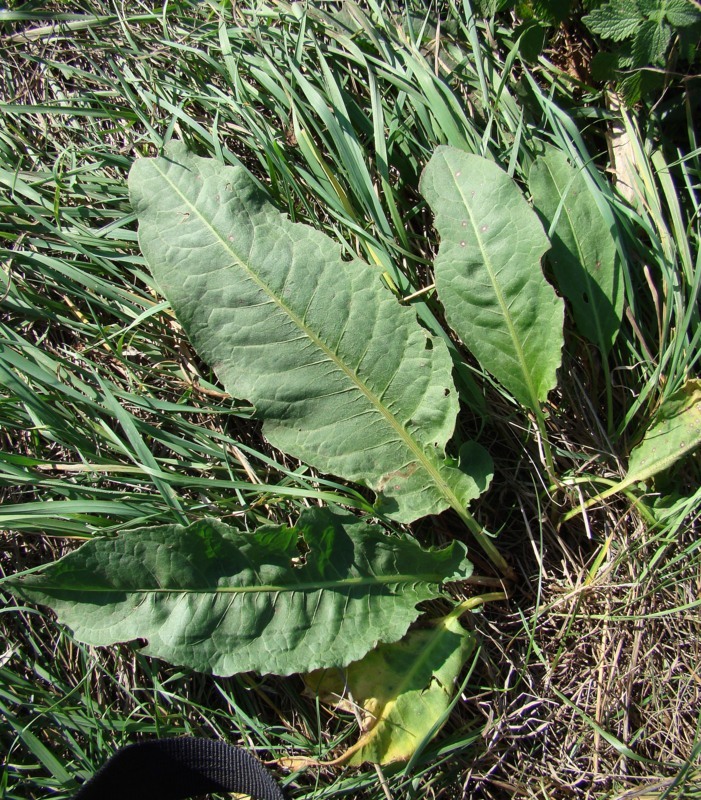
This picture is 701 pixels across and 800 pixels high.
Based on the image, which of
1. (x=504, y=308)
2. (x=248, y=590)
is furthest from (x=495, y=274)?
(x=248, y=590)

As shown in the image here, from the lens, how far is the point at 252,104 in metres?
1.95

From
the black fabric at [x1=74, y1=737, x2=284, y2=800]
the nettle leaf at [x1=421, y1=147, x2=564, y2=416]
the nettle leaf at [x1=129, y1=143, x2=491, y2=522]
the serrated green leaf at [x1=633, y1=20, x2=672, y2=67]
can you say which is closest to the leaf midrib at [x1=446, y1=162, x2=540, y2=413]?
the nettle leaf at [x1=421, y1=147, x2=564, y2=416]

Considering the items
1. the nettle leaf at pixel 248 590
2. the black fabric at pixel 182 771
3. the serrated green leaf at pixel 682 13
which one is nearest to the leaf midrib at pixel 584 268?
the serrated green leaf at pixel 682 13

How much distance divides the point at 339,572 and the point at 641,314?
41.8 inches

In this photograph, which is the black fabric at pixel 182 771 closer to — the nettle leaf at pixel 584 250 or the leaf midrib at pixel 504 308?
the leaf midrib at pixel 504 308

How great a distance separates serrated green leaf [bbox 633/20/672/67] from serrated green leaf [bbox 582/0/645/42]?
0.8 inches

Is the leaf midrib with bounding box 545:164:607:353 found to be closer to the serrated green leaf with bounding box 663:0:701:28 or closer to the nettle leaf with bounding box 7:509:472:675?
the serrated green leaf with bounding box 663:0:701:28

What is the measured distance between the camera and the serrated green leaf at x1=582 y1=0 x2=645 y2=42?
161 centimetres

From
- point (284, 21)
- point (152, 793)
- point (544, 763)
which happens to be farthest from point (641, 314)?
point (152, 793)

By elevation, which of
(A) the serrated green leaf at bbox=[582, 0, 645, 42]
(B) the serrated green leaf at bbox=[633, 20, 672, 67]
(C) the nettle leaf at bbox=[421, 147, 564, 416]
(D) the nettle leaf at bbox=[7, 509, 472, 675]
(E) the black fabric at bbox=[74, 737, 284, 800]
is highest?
(A) the serrated green leaf at bbox=[582, 0, 645, 42]

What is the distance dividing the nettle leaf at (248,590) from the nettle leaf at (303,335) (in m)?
0.14

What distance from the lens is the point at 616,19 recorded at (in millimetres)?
1620

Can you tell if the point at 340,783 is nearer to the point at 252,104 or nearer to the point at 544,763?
the point at 544,763

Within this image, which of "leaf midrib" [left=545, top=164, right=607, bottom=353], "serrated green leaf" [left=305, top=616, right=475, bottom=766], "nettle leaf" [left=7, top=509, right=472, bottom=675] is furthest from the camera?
"leaf midrib" [left=545, top=164, right=607, bottom=353]
